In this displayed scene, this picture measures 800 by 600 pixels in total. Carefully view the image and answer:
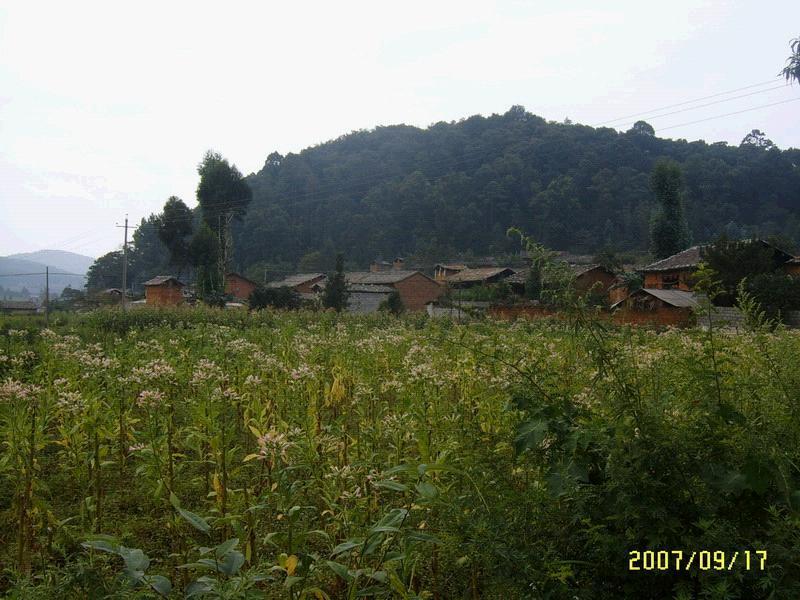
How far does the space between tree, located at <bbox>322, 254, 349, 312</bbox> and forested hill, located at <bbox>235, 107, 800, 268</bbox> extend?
22.4 m

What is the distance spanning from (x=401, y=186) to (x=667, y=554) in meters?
58.7

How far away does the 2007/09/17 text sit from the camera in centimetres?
178

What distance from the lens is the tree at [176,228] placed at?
157 feet

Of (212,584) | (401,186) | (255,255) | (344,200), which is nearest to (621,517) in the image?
(212,584)

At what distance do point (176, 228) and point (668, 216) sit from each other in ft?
118

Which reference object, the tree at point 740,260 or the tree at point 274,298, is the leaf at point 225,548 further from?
the tree at point 274,298

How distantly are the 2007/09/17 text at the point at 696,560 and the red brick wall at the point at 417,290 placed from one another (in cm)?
4536

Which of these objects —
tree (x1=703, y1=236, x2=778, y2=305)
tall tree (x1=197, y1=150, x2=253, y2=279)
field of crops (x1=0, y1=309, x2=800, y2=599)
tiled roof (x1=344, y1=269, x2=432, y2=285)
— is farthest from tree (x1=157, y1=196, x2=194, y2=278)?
field of crops (x1=0, y1=309, x2=800, y2=599)

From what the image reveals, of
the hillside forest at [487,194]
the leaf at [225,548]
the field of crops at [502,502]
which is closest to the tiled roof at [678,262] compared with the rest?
the hillside forest at [487,194]

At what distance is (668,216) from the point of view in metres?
41.0

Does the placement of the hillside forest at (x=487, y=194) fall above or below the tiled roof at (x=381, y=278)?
above

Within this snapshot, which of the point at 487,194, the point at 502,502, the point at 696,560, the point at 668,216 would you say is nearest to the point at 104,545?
the point at 502,502

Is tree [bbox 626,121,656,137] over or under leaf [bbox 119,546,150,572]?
over

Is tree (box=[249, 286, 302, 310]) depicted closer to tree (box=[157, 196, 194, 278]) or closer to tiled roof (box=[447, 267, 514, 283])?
tiled roof (box=[447, 267, 514, 283])
